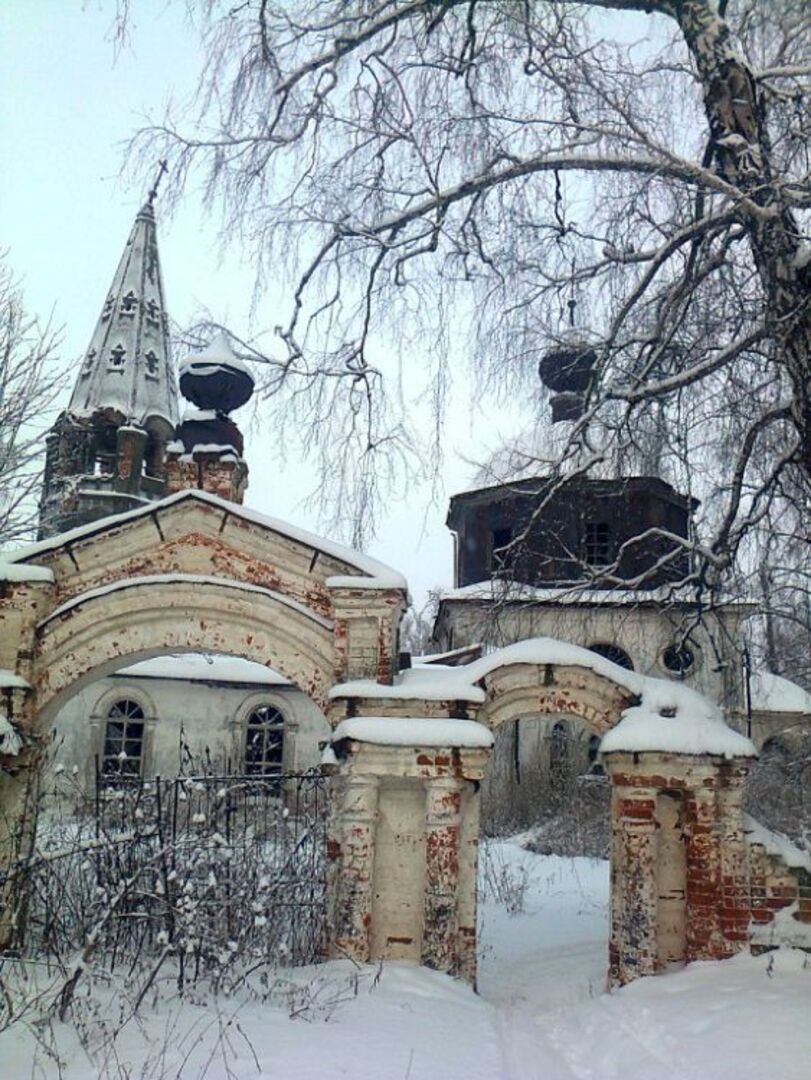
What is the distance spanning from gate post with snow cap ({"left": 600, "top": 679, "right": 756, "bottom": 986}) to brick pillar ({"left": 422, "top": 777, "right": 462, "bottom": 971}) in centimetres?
132

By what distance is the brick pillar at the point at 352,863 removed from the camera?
723 cm

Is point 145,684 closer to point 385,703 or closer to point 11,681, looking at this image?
point 11,681

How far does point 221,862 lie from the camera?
7.12 meters

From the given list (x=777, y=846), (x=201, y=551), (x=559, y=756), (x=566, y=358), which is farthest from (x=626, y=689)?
(x=559, y=756)

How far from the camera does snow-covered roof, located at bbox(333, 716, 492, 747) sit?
7.47m

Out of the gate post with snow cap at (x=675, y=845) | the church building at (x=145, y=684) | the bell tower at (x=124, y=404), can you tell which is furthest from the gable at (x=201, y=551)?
the church building at (x=145, y=684)

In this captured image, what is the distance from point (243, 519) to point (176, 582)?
769mm

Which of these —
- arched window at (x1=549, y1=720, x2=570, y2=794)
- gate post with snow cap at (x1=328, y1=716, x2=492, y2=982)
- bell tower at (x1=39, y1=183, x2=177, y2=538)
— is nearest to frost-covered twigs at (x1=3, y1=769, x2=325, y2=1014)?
gate post with snow cap at (x1=328, y1=716, x2=492, y2=982)

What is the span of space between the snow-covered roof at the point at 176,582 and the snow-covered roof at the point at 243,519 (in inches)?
18.8

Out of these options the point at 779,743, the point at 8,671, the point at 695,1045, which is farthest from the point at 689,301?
the point at 779,743

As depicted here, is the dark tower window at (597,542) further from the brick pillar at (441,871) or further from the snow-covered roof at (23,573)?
the snow-covered roof at (23,573)

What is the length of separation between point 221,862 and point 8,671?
7.89 feet

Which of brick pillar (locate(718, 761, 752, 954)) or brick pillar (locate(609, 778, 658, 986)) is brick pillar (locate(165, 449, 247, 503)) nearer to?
brick pillar (locate(609, 778, 658, 986))

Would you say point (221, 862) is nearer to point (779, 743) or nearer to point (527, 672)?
point (527, 672)
